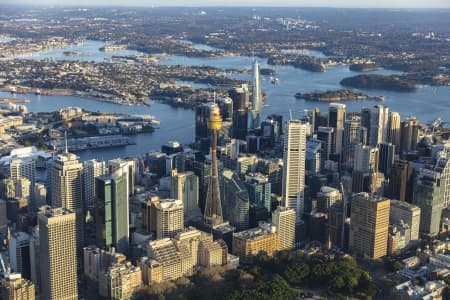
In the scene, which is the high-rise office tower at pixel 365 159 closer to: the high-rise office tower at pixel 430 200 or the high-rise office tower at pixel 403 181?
the high-rise office tower at pixel 403 181

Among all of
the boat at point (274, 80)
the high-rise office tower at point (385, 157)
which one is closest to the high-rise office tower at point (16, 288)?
the high-rise office tower at point (385, 157)

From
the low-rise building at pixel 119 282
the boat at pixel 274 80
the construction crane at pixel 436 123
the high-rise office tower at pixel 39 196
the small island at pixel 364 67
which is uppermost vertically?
the small island at pixel 364 67

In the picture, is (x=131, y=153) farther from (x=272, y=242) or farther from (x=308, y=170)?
(x=272, y=242)

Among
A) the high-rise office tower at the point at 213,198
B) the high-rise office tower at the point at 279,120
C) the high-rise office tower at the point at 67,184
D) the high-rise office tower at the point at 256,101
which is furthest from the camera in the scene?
the high-rise office tower at the point at 256,101

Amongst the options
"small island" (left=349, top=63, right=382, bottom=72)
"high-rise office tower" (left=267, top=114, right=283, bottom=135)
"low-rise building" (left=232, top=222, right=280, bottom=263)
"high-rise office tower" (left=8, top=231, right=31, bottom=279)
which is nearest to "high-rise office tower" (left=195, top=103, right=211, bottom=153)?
"high-rise office tower" (left=267, top=114, right=283, bottom=135)

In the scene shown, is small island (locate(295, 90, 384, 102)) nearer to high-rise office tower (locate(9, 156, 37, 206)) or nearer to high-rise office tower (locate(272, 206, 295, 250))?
high-rise office tower (locate(9, 156, 37, 206))

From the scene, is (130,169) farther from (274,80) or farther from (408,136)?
(274,80)

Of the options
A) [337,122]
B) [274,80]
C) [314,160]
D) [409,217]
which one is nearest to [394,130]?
[337,122]
